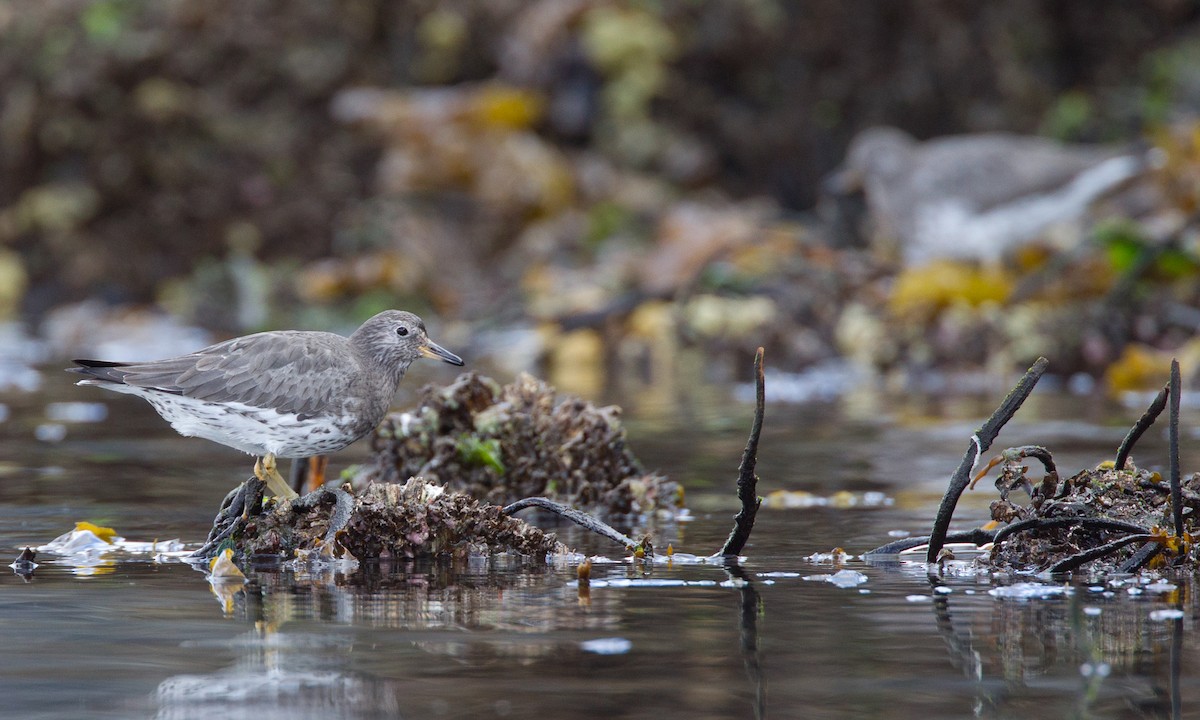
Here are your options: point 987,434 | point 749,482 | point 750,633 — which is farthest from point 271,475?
point 987,434

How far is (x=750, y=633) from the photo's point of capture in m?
3.26

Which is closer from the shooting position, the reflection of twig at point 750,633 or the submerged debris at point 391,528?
the reflection of twig at point 750,633

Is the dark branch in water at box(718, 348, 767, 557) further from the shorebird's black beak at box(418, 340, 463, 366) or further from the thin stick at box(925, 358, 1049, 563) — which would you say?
the shorebird's black beak at box(418, 340, 463, 366)

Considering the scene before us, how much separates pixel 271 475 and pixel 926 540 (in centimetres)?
199

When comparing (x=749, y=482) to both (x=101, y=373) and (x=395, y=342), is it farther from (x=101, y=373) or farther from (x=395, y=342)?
(x=101, y=373)

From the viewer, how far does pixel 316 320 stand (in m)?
17.2

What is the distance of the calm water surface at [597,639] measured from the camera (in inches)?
106

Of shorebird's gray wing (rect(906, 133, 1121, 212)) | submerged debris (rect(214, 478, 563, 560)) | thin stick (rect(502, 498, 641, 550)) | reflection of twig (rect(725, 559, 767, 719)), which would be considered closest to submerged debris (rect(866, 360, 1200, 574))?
reflection of twig (rect(725, 559, 767, 719))

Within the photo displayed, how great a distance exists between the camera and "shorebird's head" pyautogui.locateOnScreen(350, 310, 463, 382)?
531cm

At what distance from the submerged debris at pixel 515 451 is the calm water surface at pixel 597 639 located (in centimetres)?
51

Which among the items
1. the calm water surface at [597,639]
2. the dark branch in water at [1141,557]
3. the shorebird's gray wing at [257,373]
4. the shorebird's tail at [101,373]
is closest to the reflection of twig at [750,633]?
the calm water surface at [597,639]

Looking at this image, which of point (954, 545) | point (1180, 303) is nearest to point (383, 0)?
point (1180, 303)

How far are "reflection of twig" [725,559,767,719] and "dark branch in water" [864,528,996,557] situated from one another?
1.37 feet

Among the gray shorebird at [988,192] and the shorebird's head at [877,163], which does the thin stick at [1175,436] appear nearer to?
the gray shorebird at [988,192]
